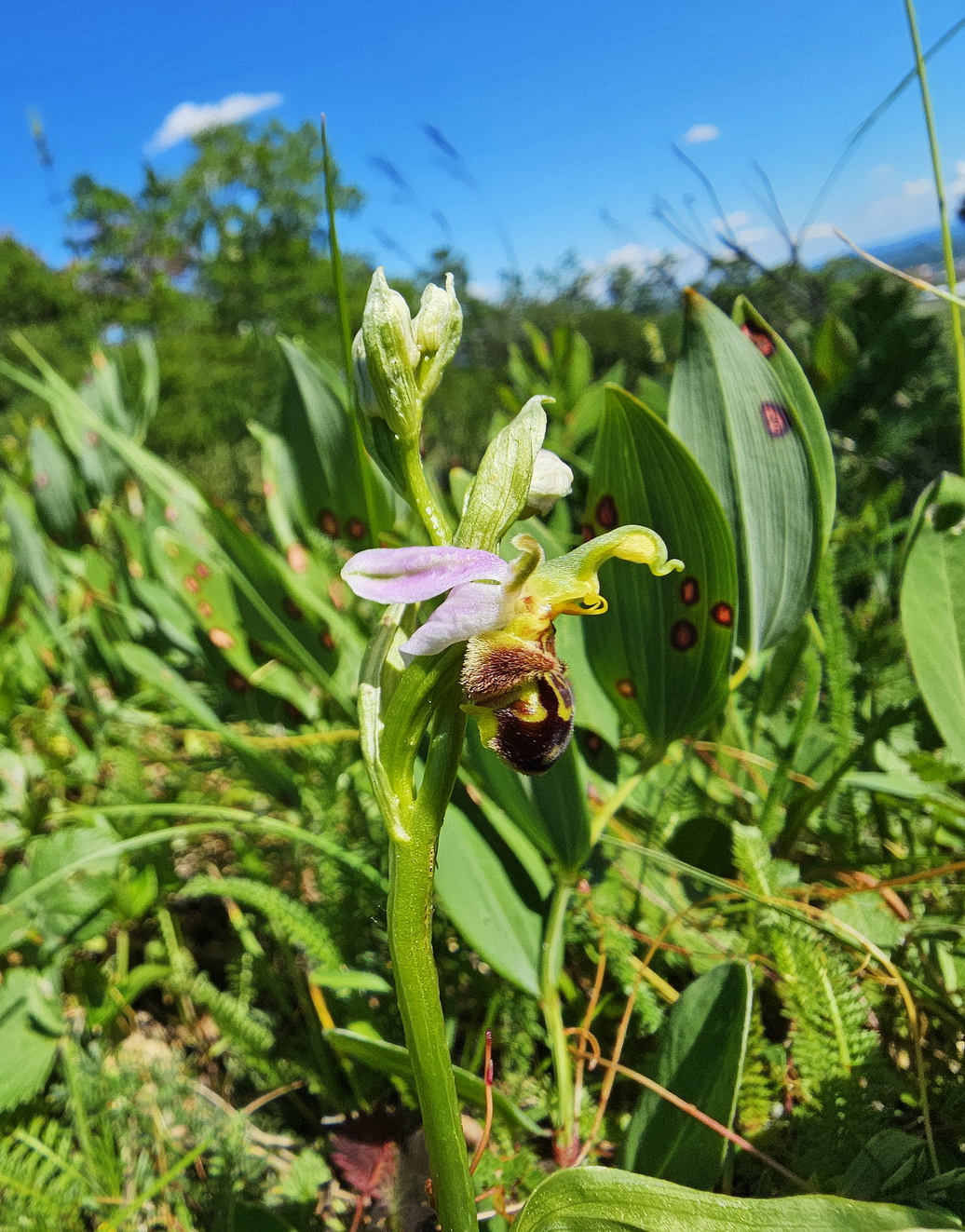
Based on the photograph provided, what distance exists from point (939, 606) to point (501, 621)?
47 centimetres

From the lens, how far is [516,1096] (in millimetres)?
613

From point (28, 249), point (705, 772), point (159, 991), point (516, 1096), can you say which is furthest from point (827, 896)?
point (28, 249)

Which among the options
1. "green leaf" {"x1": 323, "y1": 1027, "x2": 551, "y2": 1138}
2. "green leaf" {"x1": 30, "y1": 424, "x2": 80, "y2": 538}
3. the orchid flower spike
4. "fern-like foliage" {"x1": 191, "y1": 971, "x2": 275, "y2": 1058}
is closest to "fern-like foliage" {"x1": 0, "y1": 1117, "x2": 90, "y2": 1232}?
"fern-like foliage" {"x1": 191, "y1": 971, "x2": 275, "y2": 1058}

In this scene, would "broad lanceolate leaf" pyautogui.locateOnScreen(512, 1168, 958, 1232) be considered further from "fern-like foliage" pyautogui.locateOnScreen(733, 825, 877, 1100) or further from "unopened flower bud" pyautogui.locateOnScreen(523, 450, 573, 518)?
"unopened flower bud" pyautogui.locateOnScreen(523, 450, 573, 518)

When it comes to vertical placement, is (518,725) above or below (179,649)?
below

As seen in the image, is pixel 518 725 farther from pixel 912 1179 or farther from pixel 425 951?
pixel 912 1179

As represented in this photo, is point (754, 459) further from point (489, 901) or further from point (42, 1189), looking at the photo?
point (42, 1189)

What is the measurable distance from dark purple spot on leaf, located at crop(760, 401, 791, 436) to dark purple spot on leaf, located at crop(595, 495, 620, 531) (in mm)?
137

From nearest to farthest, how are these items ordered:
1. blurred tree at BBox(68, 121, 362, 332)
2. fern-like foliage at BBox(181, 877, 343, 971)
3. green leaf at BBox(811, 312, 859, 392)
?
fern-like foliage at BBox(181, 877, 343, 971), green leaf at BBox(811, 312, 859, 392), blurred tree at BBox(68, 121, 362, 332)

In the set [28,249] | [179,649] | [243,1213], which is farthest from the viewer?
[28,249]

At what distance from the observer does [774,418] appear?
0.64 metres

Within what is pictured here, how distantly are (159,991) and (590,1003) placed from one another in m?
0.53

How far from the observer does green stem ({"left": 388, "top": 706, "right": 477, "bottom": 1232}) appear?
0.39m

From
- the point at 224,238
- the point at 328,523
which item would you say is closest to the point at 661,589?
the point at 328,523
